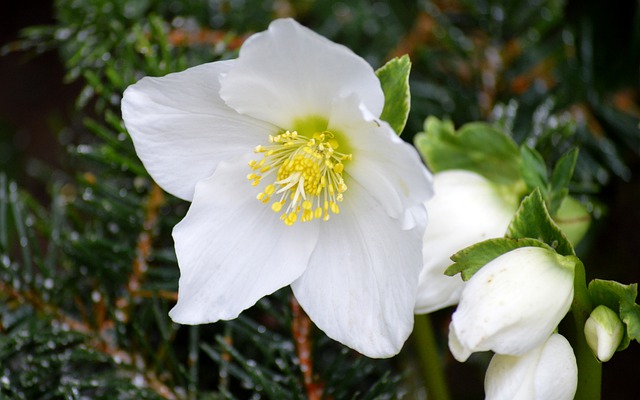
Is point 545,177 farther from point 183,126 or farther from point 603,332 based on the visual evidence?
point 183,126

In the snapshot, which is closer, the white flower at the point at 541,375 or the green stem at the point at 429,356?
the white flower at the point at 541,375

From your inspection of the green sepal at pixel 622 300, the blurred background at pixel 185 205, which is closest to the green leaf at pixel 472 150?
the blurred background at pixel 185 205

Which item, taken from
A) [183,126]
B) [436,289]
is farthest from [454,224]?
[183,126]

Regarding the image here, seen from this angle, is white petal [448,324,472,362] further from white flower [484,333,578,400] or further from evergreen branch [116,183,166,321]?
evergreen branch [116,183,166,321]

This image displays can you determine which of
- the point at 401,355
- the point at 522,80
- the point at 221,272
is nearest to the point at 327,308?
the point at 221,272

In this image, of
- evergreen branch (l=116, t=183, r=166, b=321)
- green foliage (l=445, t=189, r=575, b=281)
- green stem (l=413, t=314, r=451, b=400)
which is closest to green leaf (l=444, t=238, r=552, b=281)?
green foliage (l=445, t=189, r=575, b=281)

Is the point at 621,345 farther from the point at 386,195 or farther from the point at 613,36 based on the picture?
the point at 613,36

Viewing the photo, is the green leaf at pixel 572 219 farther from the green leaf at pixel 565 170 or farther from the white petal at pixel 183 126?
the white petal at pixel 183 126
